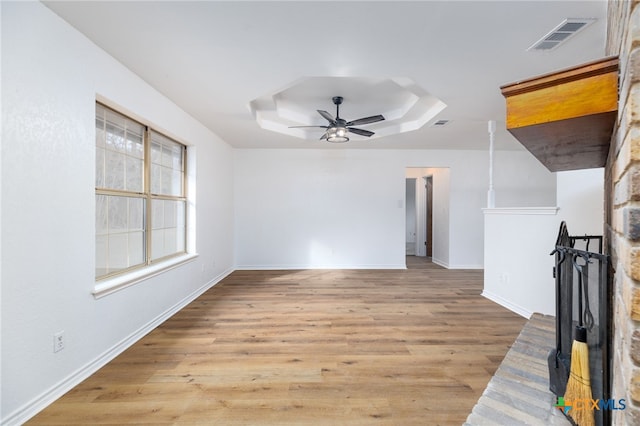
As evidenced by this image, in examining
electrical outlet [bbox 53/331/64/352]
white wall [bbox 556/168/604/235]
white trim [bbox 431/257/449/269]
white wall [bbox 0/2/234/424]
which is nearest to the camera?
white wall [bbox 0/2/234/424]

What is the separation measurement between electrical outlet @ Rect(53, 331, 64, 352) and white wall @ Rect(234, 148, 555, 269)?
12.8 feet

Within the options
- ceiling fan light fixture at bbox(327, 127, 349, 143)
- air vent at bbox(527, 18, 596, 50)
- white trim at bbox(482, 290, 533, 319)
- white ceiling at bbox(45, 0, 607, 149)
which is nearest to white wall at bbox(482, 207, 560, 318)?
white trim at bbox(482, 290, 533, 319)

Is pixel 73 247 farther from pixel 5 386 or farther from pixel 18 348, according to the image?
pixel 5 386

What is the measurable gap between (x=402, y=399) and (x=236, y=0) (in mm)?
2708

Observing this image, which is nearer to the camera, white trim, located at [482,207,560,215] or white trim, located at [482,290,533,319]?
white trim, located at [482,207,560,215]

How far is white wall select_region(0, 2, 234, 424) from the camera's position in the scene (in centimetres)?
156

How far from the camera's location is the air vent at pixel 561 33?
186 cm

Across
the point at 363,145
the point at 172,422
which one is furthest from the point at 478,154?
the point at 172,422

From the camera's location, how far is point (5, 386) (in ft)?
4.98

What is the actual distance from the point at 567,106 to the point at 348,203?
486 cm

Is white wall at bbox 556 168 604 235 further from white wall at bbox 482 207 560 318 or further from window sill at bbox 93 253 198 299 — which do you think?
window sill at bbox 93 253 198 299

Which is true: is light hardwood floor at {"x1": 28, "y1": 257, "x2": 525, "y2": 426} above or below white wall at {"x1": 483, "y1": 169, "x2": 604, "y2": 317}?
below

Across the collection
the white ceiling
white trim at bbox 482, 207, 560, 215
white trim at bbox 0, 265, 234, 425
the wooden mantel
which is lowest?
white trim at bbox 0, 265, 234, 425

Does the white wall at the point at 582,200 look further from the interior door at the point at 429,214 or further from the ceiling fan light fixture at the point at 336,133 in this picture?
the interior door at the point at 429,214
